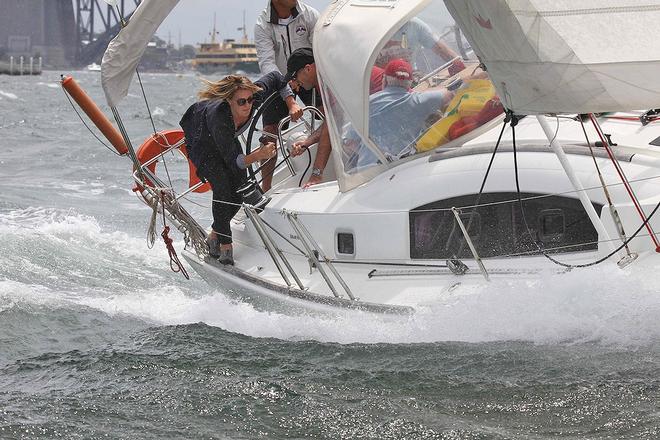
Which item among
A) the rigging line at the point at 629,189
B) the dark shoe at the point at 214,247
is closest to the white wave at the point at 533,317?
the rigging line at the point at 629,189

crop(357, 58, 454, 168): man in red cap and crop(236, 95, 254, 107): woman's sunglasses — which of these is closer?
crop(357, 58, 454, 168): man in red cap

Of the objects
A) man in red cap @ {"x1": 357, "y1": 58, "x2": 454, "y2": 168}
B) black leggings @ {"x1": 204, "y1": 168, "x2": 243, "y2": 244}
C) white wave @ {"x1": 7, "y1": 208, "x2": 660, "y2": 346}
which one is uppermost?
man in red cap @ {"x1": 357, "y1": 58, "x2": 454, "y2": 168}

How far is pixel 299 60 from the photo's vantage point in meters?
8.47

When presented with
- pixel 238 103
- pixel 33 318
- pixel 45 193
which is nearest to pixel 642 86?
pixel 238 103

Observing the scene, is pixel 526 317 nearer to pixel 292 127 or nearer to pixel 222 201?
pixel 222 201

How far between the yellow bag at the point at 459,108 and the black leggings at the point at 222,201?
4.23 feet

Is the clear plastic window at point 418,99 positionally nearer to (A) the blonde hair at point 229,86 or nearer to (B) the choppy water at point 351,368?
(A) the blonde hair at point 229,86

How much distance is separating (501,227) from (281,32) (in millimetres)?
3101

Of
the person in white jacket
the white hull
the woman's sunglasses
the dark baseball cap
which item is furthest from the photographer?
the person in white jacket

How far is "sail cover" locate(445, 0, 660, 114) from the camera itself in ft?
18.2

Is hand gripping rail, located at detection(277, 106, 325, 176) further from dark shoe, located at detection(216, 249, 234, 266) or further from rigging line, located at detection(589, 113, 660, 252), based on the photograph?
rigging line, located at detection(589, 113, 660, 252)

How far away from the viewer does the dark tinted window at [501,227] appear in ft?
21.4

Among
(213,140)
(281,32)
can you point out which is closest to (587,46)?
(213,140)

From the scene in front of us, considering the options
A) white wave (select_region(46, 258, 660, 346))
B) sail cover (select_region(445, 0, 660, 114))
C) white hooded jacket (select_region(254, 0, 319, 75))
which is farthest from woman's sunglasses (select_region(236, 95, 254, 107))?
sail cover (select_region(445, 0, 660, 114))
